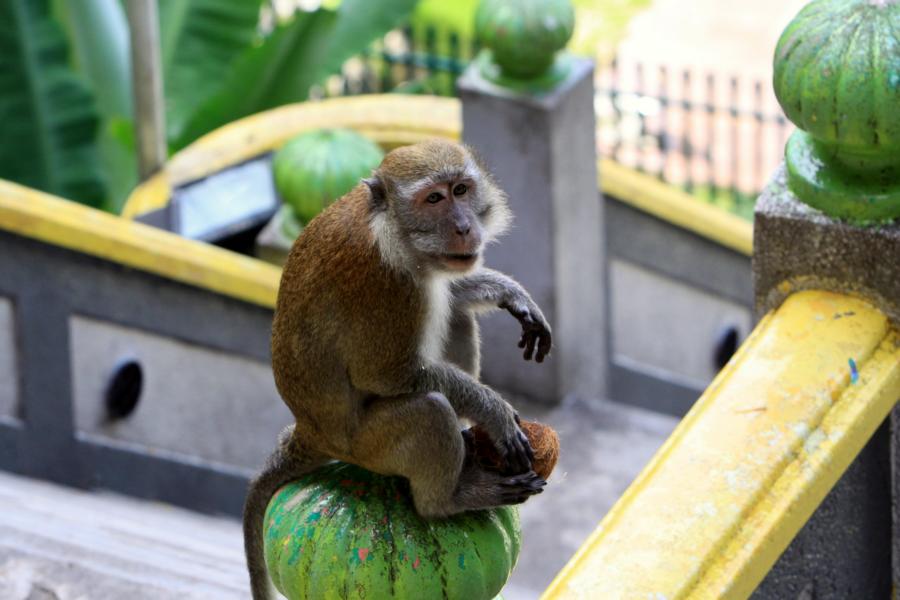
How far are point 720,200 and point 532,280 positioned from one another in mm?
6821

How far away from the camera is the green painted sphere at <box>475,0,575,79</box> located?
7.77 m

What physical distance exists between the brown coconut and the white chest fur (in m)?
0.26

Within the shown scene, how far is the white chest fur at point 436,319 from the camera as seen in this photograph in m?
3.83

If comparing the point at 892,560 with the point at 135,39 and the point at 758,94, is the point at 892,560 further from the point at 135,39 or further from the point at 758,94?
the point at 758,94

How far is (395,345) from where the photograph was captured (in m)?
3.72

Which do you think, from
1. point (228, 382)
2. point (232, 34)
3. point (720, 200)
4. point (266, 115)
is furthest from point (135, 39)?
point (720, 200)

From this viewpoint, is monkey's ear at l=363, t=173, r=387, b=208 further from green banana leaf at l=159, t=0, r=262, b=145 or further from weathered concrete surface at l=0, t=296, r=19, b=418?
green banana leaf at l=159, t=0, r=262, b=145

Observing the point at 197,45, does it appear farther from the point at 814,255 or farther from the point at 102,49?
the point at 814,255

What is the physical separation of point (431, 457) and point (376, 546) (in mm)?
337

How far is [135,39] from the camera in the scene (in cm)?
866

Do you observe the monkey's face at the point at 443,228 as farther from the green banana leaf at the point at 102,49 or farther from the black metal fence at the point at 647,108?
the black metal fence at the point at 647,108

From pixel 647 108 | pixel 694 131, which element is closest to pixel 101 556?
pixel 647 108

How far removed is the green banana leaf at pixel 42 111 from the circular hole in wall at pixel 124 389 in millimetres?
2866

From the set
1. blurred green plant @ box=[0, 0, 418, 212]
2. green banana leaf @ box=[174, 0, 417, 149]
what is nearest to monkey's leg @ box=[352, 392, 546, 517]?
blurred green plant @ box=[0, 0, 418, 212]
